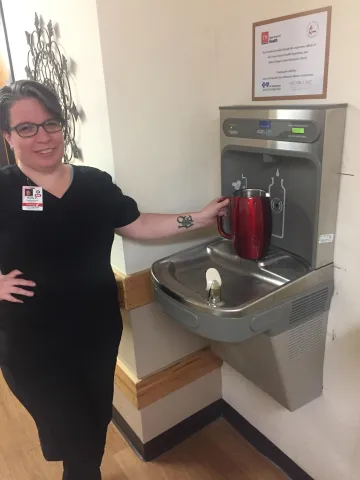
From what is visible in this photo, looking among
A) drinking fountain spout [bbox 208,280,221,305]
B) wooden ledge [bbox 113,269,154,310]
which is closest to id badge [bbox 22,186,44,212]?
wooden ledge [bbox 113,269,154,310]

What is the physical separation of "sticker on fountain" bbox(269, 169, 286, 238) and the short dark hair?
702mm

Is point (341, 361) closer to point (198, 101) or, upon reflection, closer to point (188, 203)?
point (188, 203)

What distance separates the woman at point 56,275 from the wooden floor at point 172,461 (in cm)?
36

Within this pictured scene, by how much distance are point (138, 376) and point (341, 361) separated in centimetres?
74

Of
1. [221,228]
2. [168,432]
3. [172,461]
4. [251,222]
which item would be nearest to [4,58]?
[221,228]

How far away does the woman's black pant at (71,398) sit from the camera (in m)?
1.21

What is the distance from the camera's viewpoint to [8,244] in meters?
1.15

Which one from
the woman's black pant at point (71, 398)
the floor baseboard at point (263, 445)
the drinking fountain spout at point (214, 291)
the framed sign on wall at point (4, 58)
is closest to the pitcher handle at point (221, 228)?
the drinking fountain spout at point (214, 291)

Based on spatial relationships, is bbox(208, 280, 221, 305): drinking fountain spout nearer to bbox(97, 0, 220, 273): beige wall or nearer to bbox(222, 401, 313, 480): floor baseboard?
bbox(97, 0, 220, 273): beige wall

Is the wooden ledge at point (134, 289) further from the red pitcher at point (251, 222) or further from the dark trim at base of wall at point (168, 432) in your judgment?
the dark trim at base of wall at point (168, 432)

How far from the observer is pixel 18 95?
1103 mm

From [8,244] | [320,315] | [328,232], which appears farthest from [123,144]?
[320,315]

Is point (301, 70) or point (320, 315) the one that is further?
point (320, 315)

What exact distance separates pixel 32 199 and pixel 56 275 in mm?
227
